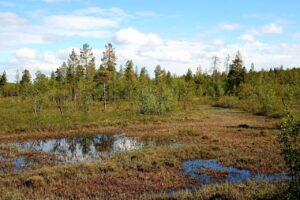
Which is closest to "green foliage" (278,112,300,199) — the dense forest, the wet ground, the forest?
the forest

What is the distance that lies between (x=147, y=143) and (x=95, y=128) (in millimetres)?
12064

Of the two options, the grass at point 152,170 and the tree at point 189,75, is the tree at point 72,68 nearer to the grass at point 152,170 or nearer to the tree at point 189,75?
the grass at point 152,170

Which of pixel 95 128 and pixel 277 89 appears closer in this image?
pixel 95 128

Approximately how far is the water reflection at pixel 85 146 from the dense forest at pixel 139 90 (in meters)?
16.6

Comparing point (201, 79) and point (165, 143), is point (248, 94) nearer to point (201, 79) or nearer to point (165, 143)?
point (201, 79)

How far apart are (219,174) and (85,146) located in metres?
15.0

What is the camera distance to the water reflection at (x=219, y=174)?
18.3m

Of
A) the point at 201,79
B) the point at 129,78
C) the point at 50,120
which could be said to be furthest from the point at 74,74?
the point at 201,79

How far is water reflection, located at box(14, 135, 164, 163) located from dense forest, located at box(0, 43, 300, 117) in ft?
54.3

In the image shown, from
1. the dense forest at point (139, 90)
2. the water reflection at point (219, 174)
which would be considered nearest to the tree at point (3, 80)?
the dense forest at point (139, 90)

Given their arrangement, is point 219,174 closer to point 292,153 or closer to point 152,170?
point 152,170

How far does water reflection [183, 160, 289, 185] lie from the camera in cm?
1828

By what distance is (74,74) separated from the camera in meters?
70.1

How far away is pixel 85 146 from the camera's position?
101ft
